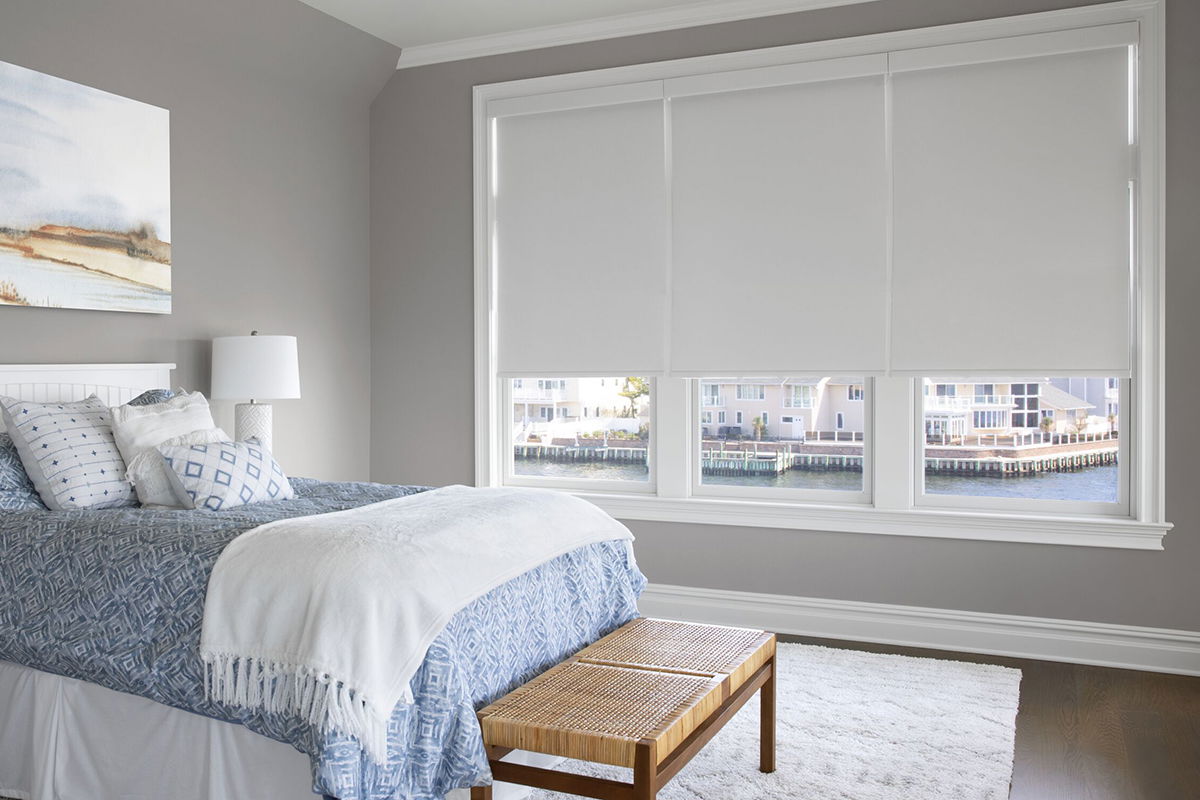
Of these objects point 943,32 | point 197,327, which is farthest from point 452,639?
point 943,32

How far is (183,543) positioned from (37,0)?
2.21 m

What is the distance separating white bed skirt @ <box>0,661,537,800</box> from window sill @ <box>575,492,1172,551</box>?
1.92m

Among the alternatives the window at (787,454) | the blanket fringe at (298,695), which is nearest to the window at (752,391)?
the window at (787,454)

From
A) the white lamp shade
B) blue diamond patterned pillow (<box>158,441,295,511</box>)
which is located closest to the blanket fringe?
blue diamond patterned pillow (<box>158,441,295,511</box>)

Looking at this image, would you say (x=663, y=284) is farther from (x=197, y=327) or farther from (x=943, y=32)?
(x=197, y=327)

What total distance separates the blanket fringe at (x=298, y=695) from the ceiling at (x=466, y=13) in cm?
316

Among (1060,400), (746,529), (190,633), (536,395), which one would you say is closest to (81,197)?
(190,633)

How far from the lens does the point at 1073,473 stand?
396 centimetres

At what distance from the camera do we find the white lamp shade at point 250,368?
154 inches

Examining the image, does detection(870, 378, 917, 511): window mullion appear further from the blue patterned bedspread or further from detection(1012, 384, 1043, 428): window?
the blue patterned bedspread

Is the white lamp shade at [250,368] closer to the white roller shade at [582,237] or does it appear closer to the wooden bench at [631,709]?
the white roller shade at [582,237]

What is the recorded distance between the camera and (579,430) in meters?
4.84

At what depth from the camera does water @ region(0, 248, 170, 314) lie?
3.30 meters

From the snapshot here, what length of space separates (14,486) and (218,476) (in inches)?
23.1
